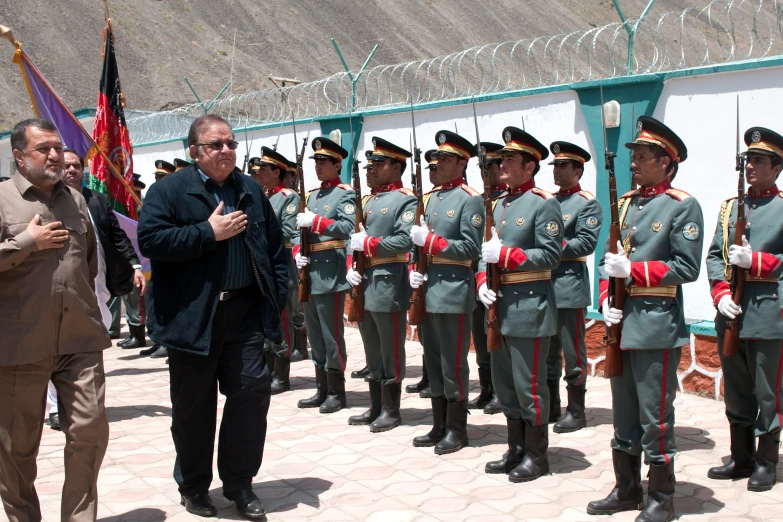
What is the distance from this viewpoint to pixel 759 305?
4.72m

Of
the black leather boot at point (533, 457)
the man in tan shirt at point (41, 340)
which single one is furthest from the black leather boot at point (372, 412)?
the man in tan shirt at point (41, 340)

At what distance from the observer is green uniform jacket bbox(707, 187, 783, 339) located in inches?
183

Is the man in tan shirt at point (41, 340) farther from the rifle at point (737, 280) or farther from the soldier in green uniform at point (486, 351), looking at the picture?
the soldier in green uniform at point (486, 351)

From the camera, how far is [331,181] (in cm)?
697

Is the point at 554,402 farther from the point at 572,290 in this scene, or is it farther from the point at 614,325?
the point at 614,325

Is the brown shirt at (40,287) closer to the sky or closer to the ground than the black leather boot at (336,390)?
closer to the sky

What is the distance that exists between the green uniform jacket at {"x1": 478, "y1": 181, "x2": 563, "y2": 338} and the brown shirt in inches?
84.7

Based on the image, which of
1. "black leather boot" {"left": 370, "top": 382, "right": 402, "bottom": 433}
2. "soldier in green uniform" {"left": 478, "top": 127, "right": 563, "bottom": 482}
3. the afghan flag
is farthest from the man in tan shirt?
the afghan flag

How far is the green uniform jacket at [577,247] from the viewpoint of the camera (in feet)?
20.1

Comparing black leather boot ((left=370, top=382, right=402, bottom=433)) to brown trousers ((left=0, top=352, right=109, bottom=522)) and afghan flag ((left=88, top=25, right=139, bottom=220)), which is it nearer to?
brown trousers ((left=0, top=352, right=109, bottom=522))

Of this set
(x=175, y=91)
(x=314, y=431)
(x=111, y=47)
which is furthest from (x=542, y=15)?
(x=314, y=431)

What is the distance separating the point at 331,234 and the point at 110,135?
321 cm

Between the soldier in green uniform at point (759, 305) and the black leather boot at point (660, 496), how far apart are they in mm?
725

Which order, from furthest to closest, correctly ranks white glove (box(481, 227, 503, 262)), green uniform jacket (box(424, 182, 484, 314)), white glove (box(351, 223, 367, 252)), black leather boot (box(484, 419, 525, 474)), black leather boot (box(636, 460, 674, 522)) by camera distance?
white glove (box(351, 223, 367, 252)) → green uniform jacket (box(424, 182, 484, 314)) → black leather boot (box(484, 419, 525, 474)) → white glove (box(481, 227, 503, 262)) → black leather boot (box(636, 460, 674, 522))
